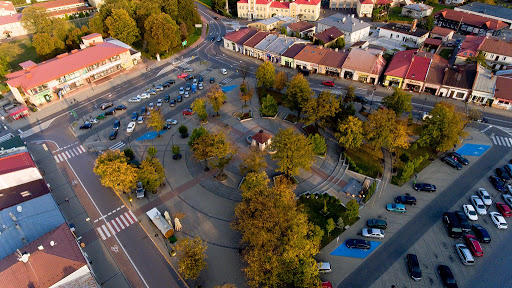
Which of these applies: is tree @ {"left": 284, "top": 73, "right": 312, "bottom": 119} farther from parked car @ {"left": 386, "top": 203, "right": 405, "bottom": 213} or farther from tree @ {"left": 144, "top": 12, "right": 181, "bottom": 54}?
tree @ {"left": 144, "top": 12, "right": 181, "bottom": 54}

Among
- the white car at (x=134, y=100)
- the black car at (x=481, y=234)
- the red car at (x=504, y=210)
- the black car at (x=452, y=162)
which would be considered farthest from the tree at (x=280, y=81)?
the red car at (x=504, y=210)

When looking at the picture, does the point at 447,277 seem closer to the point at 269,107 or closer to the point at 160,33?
the point at 269,107

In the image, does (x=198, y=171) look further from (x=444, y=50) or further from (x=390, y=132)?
(x=444, y=50)

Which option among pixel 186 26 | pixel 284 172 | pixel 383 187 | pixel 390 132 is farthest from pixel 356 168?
pixel 186 26

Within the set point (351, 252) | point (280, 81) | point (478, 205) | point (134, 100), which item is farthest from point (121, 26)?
point (478, 205)

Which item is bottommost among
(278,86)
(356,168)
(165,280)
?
(165,280)

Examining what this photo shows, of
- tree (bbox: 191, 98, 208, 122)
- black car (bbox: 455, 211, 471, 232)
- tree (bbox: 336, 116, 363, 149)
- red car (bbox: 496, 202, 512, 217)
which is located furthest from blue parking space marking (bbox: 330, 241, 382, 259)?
tree (bbox: 191, 98, 208, 122)

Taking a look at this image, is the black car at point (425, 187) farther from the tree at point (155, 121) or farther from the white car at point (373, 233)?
the tree at point (155, 121)

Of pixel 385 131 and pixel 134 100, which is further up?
pixel 385 131
